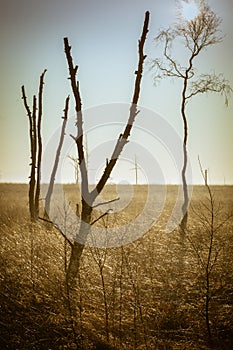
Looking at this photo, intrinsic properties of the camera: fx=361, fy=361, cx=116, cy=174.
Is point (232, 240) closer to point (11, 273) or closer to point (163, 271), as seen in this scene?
point (163, 271)

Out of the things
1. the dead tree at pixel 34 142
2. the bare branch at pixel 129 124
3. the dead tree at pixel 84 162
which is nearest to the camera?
the dead tree at pixel 84 162

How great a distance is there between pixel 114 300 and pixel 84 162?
267cm

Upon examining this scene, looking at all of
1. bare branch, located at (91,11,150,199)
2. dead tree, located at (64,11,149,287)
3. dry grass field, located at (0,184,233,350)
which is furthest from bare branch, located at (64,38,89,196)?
dry grass field, located at (0,184,233,350)

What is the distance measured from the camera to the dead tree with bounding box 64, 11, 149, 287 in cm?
693

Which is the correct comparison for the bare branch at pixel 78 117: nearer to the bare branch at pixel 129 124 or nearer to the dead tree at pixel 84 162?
the dead tree at pixel 84 162

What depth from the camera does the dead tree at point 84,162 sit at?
693 centimetres

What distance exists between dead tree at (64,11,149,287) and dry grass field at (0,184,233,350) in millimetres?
408

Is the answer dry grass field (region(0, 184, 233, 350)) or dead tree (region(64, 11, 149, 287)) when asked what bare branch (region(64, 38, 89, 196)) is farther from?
dry grass field (region(0, 184, 233, 350))

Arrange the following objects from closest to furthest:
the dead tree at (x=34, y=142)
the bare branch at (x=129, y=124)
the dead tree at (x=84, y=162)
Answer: the dead tree at (x=84, y=162), the bare branch at (x=129, y=124), the dead tree at (x=34, y=142)

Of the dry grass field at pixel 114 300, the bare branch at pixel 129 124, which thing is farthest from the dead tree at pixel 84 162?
the dry grass field at pixel 114 300

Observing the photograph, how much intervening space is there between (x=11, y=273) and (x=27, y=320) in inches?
66.3

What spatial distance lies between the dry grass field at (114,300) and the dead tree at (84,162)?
408mm

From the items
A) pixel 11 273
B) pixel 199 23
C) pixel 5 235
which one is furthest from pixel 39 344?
pixel 199 23

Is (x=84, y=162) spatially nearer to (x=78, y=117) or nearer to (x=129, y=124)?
(x=78, y=117)
